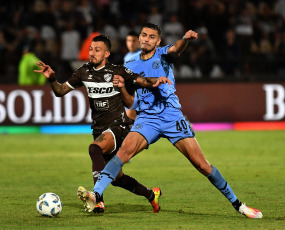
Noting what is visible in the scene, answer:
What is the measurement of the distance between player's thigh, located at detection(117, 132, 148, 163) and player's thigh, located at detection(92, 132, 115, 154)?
516 millimetres

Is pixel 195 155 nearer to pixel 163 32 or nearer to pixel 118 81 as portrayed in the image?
pixel 118 81

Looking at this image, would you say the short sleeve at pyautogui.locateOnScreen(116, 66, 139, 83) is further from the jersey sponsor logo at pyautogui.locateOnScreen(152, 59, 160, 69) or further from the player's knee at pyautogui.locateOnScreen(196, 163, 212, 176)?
the player's knee at pyautogui.locateOnScreen(196, 163, 212, 176)

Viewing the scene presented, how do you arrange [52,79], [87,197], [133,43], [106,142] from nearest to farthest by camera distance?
[87,197] → [52,79] → [106,142] → [133,43]

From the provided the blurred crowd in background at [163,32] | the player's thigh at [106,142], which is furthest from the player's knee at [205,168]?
the blurred crowd in background at [163,32]

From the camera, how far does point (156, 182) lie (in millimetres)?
10359

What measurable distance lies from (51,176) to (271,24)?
44.8 ft

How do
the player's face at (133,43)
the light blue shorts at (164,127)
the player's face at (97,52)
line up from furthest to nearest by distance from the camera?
the player's face at (133,43) → the player's face at (97,52) → the light blue shorts at (164,127)

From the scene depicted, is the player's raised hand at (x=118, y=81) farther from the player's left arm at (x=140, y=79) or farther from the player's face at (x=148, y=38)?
the player's face at (x=148, y=38)

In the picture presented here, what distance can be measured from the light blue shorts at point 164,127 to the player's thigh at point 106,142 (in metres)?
0.46

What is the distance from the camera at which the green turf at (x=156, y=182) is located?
7121 millimetres

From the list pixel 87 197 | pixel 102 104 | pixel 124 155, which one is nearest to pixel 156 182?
pixel 102 104

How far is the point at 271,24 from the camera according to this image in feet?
74.6

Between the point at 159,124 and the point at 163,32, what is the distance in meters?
13.4

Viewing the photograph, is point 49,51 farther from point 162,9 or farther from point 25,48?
point 162,9
